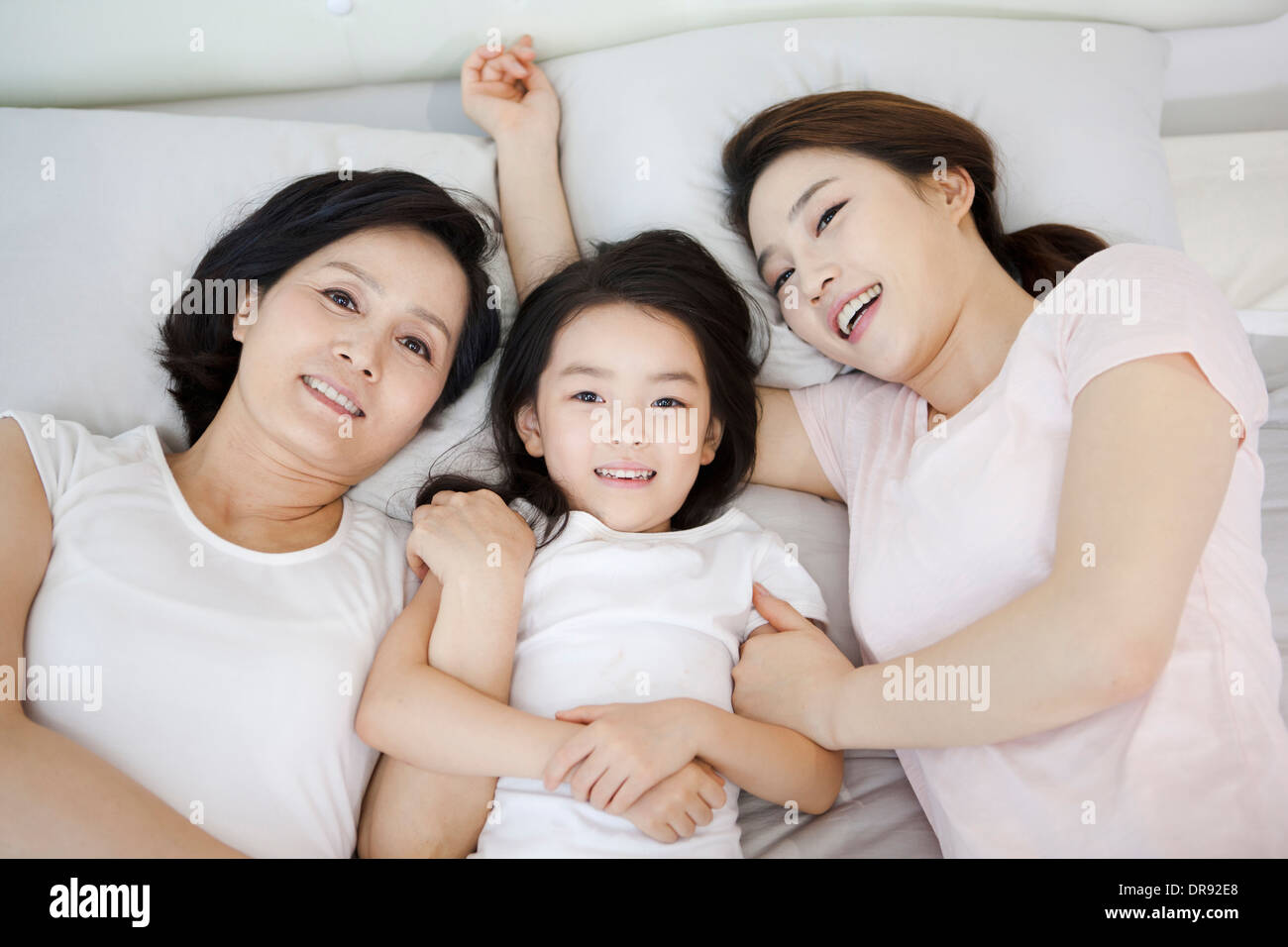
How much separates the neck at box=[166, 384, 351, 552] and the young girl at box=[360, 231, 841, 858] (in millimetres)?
208

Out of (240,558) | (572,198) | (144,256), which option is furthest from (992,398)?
(144,256)

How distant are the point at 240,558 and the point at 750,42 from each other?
1.45 metres

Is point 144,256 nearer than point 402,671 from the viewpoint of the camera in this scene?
No

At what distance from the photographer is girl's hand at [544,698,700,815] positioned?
1.22 meters

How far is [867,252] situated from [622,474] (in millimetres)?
560

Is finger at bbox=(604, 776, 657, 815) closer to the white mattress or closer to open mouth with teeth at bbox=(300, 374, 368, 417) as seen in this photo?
the white mattress

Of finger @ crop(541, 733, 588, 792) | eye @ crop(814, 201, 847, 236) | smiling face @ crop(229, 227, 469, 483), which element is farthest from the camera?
eye @ crop(814, 201, 847, 236)

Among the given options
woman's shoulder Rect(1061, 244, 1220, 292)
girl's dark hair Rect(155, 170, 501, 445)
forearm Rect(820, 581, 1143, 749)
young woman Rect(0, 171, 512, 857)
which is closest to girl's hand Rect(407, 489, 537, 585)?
young woman Rect(0, 171, 512, 857)

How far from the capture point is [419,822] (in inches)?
51.5

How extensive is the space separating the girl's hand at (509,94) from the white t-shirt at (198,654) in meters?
1.01

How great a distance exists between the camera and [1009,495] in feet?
4.34

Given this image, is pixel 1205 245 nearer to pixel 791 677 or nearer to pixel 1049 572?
pixel 1049 572

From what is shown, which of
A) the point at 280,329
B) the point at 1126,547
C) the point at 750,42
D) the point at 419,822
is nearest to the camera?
the point at 1126,547
